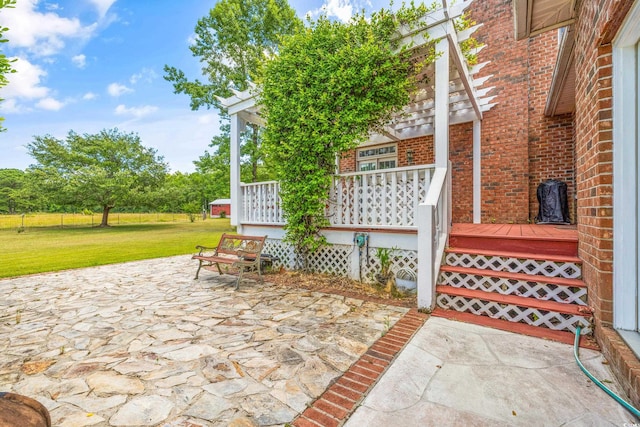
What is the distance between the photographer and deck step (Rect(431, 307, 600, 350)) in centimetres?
280

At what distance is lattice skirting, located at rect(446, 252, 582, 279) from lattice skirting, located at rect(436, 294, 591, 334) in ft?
1.98

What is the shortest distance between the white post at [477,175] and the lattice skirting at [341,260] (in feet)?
12.1

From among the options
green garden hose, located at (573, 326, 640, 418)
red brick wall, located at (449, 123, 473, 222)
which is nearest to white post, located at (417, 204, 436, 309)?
green garden hose, located at (573, 326, 640, 418)

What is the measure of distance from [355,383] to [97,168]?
25668mm

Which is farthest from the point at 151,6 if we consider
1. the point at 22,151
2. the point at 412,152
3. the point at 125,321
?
the point at 22,151

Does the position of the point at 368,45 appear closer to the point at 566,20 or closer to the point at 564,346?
the point at 566,20

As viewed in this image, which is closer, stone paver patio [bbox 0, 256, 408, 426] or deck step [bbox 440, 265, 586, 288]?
stone paver patio [bbox 0, 256, 408, 426]

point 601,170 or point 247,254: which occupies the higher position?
point 601,170

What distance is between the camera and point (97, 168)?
21109mm

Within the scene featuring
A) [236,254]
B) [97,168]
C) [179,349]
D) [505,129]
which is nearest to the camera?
[179,349]

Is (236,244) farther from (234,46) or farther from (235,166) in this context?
(234,46)

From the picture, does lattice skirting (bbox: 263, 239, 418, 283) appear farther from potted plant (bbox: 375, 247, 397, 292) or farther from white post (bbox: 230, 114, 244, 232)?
white post (bbox: 230, 114, 244, 232)

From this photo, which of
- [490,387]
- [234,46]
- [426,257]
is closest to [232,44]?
[234,46]

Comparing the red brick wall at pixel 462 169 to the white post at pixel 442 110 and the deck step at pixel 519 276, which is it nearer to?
the white post at pixel 442 110
